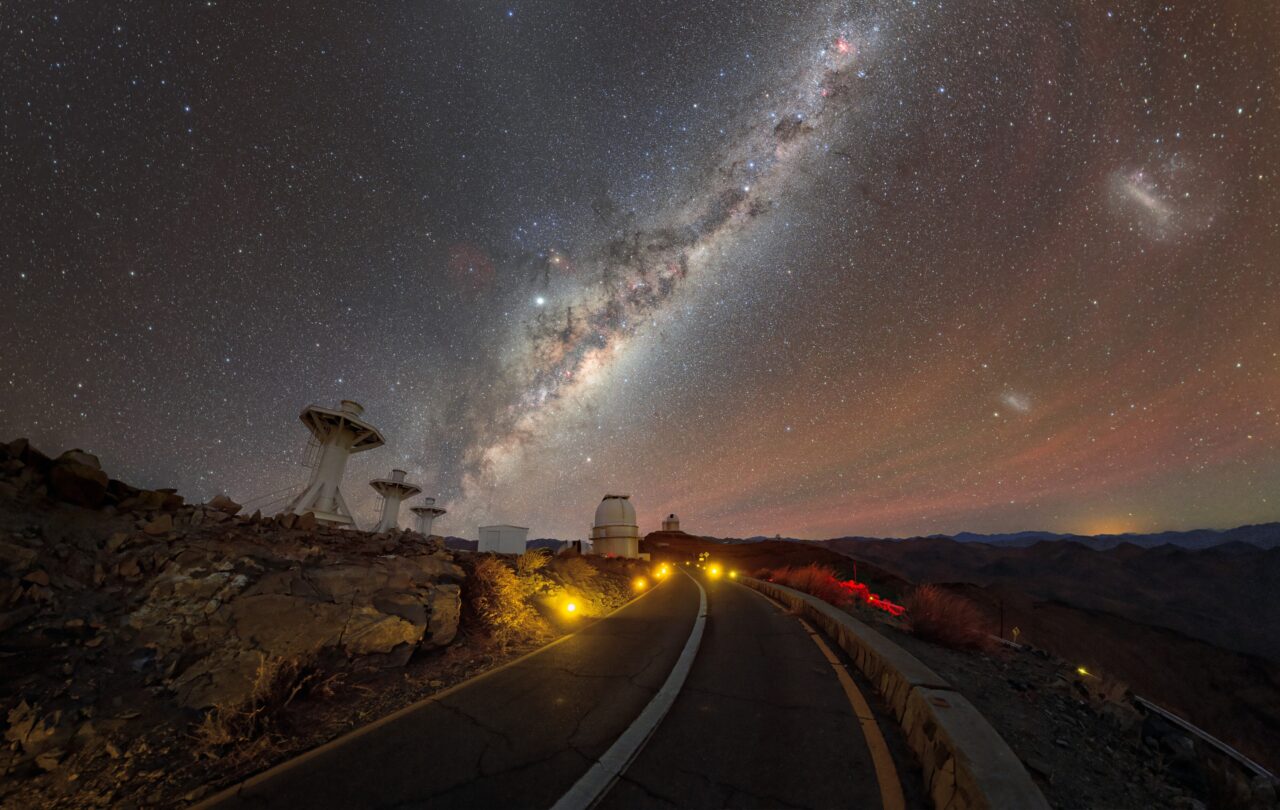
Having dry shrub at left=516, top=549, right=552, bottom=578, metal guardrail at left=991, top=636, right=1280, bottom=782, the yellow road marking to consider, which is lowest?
metal guardrail at left=991, top=636, right=1280, bottom=782

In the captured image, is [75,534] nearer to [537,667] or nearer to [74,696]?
[74,696]

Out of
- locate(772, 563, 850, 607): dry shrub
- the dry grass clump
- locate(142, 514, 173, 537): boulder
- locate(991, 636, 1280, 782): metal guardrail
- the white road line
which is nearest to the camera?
the white road line

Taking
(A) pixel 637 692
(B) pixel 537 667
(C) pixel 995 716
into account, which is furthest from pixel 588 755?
(C) pixel 995 716

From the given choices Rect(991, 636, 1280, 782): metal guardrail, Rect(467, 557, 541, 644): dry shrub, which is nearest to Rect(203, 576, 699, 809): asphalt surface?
Rect(467, 557, 541, 644): dry shrub

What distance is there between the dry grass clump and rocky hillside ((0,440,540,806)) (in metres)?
0.87

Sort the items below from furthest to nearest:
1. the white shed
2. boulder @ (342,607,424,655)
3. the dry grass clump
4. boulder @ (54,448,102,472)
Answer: the white shed → the dry grass clump → boulder @ (342,607,424,655) → boulder @ (54,448,102,472)

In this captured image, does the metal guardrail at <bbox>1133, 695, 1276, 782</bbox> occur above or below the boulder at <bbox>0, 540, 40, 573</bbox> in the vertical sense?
below

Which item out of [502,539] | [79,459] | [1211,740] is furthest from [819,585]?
[502,539]

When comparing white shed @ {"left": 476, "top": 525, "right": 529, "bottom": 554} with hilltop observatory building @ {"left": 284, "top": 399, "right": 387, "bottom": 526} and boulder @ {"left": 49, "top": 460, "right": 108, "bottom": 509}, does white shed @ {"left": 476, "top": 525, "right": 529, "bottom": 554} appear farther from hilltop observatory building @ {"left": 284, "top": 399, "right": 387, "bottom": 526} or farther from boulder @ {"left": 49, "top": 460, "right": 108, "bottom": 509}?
boulder @ {"left": 49, "top": 460, "right": 108, "bottom": 509}

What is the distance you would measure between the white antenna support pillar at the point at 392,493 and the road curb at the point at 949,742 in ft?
155

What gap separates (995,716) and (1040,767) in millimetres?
1085

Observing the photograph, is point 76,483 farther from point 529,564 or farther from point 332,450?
point 332,450

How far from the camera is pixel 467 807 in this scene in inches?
109

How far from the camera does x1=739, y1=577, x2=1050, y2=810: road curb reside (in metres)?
2.36
